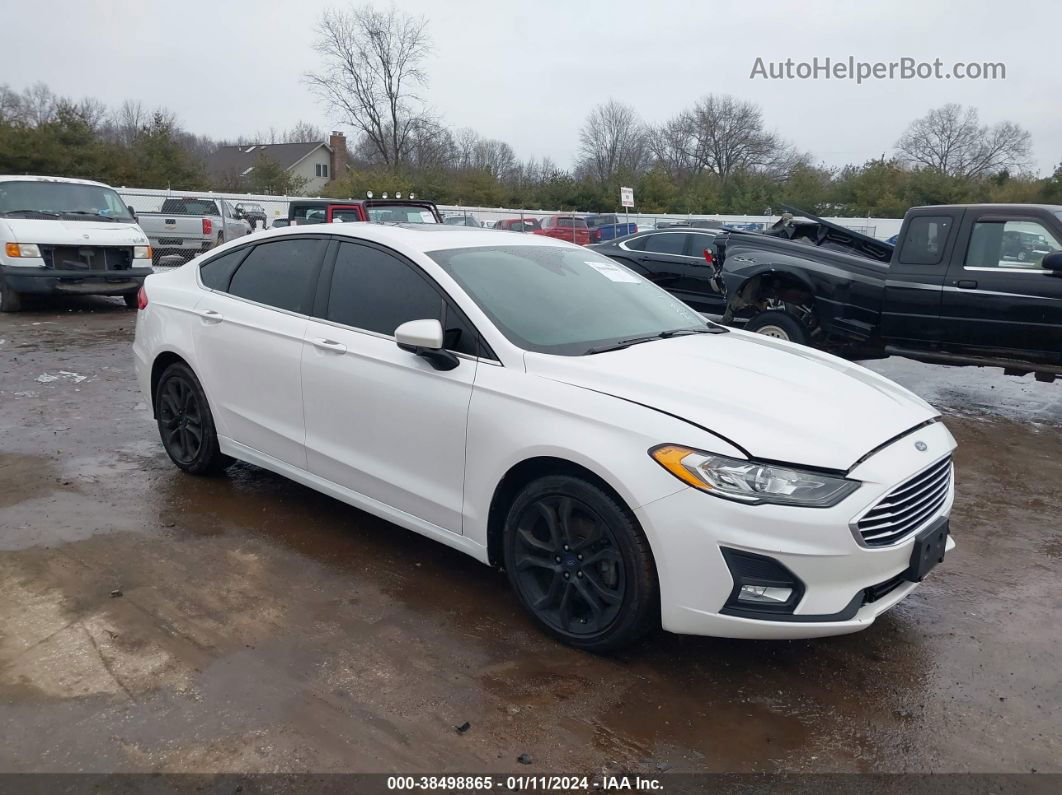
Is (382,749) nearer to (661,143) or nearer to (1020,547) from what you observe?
(1020,547)

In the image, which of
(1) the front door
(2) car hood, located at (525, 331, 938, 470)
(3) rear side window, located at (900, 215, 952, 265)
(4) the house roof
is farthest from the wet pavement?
(4) the house roof

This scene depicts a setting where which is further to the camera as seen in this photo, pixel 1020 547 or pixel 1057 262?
pixel 1057 262

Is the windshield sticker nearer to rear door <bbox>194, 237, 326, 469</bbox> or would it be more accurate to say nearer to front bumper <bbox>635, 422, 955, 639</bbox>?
rear door <bbox>194, 237, 326, 469</bbox>

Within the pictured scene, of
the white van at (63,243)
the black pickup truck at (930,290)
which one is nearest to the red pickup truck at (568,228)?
the white van at (63,243)

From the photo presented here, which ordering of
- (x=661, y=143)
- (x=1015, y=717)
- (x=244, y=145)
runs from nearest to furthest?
(x=1015, y=717)
(x=661, y=143)
(x=244, y=145)

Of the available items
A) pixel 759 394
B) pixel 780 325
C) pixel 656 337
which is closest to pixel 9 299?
pixel 780 325

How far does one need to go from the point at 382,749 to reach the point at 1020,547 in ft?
12.2

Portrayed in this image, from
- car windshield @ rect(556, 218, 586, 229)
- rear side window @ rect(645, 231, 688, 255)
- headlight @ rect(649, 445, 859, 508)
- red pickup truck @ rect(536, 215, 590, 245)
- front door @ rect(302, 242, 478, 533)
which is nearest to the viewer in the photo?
headlight @ rect(649, 445, 859, 508)

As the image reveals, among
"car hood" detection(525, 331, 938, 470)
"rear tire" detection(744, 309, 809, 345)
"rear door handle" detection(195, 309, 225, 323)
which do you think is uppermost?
"rear door handle" detection(195, 309, 225, 323)

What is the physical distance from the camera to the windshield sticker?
448 cm

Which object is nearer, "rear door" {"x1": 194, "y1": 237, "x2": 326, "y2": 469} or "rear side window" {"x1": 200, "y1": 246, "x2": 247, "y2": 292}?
"rear door" {"x1": 194, "y1": 237, "x2": 326, "y2": 469}

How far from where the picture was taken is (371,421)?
12.8 ft

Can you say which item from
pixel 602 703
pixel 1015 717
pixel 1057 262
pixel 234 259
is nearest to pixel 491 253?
pixel 234 259

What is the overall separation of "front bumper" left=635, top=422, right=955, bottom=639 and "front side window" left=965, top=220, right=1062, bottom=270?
5361 millimetres
